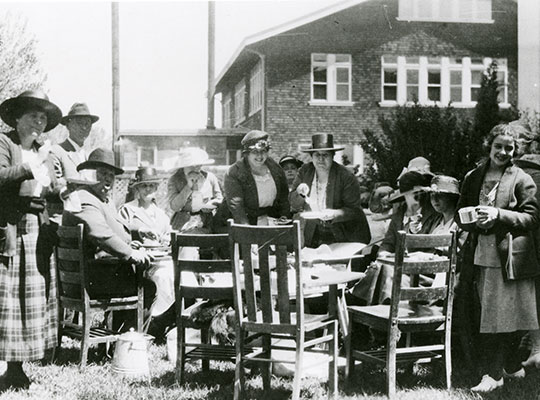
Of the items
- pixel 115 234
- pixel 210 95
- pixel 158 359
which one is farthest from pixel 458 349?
pixel 210 95

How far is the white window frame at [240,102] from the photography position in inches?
1005

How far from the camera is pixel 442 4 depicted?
72.1ft

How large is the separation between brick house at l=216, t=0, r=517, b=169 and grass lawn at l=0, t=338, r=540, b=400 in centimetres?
1648

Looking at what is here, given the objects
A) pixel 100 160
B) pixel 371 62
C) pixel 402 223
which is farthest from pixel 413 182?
pixel 371 62

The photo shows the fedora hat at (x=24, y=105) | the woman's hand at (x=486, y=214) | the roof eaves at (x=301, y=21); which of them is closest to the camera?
the woman's hand at (x=486, y=214)

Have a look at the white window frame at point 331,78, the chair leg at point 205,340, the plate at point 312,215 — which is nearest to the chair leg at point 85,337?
the chair leg at point 205,340

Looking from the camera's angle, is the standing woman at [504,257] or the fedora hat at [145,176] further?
the fedora hat at [145,176]

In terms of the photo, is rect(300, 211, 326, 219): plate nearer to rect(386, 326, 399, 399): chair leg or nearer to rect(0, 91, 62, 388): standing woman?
rect(386, 326, 399, 399): chair leg

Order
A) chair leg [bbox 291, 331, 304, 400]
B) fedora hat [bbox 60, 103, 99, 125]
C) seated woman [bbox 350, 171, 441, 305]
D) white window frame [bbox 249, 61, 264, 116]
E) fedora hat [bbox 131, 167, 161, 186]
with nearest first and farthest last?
chair leg [bbox 291, 331, 304, 400], seated woman [bbox 350, 171, 441, 305], fedora hat [bbox 60, 103, 99, 125], fedora hat [bbox 131, 167, 161, 186], white window frame [bbox 249, 61, 264, 116]

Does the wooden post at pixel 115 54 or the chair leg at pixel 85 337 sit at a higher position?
the wooden post at pixel 115 54

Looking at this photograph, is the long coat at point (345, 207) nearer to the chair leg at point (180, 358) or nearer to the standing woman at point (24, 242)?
the chair leg at point (180, 358)

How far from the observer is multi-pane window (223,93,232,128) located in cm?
2977

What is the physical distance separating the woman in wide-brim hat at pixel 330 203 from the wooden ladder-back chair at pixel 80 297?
5.65ft

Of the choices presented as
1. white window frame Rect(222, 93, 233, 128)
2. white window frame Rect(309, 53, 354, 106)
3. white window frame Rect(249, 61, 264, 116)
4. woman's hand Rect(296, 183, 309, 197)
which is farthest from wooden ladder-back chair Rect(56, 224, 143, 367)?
white window frame Rect(222, 93, 233, 128)
